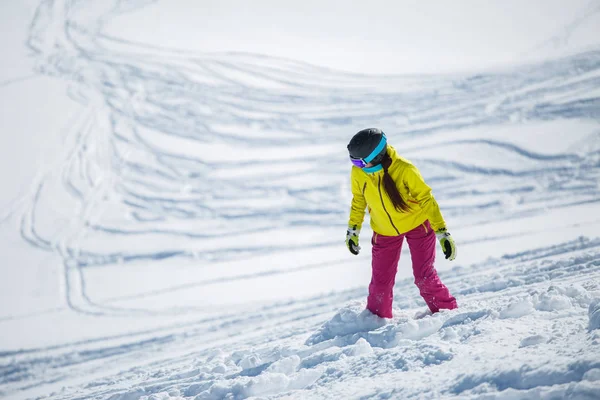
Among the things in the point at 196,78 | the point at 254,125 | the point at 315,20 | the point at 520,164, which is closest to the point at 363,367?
the point at 520,164

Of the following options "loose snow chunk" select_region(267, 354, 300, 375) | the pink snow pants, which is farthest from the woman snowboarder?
"loose snow chunk" select_region(267, 354, 300, 375)

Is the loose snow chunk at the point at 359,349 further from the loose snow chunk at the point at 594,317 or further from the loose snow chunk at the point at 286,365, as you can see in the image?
the loose snow chunk at the point at 594,317

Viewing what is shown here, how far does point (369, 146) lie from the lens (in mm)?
2930

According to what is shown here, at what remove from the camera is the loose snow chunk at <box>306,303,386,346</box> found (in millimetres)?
3246

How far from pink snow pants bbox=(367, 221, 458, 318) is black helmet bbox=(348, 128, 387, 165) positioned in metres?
0.62

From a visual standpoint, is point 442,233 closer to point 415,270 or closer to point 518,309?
point 415,270

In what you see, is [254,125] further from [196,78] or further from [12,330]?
[12,330]

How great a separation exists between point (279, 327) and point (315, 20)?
12482 millimetres

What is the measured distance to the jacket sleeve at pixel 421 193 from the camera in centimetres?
297

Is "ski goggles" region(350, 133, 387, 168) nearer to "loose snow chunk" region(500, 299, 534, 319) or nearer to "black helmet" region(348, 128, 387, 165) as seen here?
"black helmet" region(348, 128, 387, 165)

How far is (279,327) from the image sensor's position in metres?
4.84

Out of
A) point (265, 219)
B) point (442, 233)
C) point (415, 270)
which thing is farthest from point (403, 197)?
point (265, 219)

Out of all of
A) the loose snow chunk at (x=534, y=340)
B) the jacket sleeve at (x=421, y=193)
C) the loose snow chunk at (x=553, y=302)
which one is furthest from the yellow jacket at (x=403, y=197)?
the loose snow chunk at (x=534, y=340)

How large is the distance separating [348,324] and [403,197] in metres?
0.99
